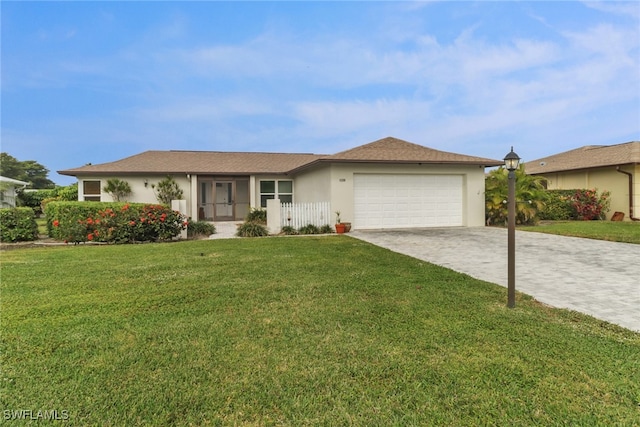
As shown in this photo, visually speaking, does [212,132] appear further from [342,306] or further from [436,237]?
[342,306]

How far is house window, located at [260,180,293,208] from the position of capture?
20031mm

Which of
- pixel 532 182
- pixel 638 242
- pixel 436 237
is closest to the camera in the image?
pixel 638 242

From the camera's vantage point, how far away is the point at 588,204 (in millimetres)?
17672

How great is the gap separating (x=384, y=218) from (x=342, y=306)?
10255 millimetres

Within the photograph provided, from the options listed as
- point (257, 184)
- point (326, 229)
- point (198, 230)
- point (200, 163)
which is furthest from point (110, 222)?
point (200, 163)

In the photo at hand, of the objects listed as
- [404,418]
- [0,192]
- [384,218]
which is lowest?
[404,418]

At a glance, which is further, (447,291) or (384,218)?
(384,218)

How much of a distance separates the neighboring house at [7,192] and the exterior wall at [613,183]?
31596mm

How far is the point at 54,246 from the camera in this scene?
10.1m

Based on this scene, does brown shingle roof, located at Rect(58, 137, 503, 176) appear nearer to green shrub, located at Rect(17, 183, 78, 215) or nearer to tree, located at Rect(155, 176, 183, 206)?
tree, located at Rect(155, 176, 183, 206)

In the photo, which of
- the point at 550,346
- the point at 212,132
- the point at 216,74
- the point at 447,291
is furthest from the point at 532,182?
the point at 212,132

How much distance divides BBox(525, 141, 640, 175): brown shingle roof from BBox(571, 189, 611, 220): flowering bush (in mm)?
1717

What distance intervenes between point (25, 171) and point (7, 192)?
3778cm

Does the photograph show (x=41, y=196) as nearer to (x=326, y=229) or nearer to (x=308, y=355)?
(x=326, y=229)
